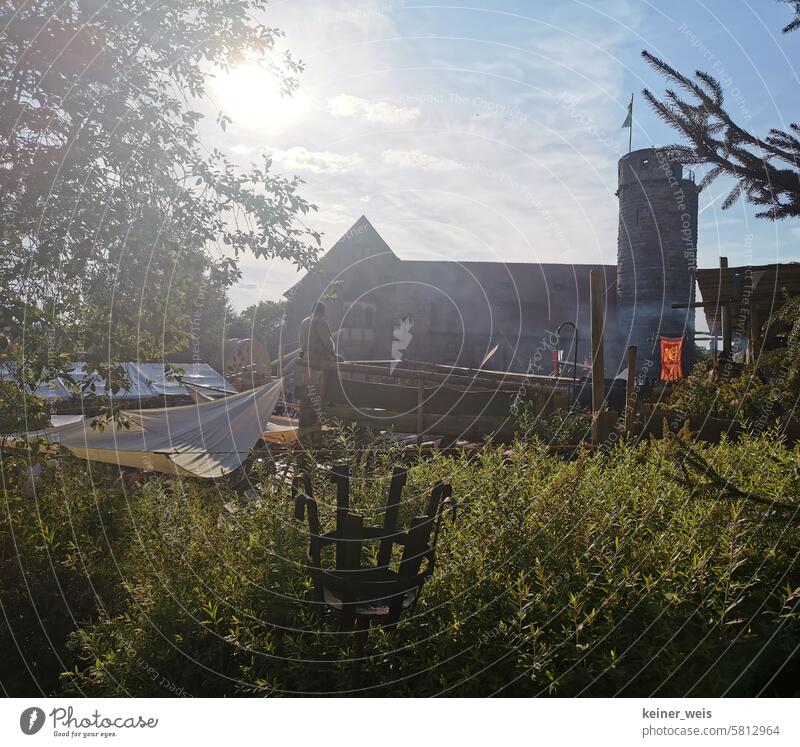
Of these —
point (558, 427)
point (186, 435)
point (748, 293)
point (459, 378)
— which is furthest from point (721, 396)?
point (186, 435)

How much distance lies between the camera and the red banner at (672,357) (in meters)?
17.3

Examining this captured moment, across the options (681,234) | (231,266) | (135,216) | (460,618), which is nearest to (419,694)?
(460,618)

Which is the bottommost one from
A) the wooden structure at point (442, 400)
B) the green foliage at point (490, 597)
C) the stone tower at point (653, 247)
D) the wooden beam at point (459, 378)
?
the green foliage at point (490, 597)

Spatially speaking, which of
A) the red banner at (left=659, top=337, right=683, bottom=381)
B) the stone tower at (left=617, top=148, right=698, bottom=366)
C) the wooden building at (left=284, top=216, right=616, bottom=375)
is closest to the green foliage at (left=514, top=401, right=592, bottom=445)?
the red banner at (left=659, top=337, right=683, bottom=381)

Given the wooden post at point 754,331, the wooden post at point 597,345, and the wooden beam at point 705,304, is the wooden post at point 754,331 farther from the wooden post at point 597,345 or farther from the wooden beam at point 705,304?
the wooden post at point 597,345

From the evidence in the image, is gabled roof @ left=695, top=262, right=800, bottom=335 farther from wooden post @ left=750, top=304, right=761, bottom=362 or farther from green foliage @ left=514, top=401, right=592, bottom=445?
green foliage @ left=514, top=401, right=592, bottom=445

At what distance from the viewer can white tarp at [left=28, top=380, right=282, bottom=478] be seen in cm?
963

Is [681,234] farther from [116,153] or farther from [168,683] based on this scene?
[168,683]

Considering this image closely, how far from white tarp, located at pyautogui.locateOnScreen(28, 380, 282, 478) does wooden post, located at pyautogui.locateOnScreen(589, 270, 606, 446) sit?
4914 millimetres

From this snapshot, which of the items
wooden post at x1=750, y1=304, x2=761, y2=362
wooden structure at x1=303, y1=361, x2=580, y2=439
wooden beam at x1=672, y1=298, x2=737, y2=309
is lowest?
wooden structure at x1=303, y1=361, x2=580, y2=439

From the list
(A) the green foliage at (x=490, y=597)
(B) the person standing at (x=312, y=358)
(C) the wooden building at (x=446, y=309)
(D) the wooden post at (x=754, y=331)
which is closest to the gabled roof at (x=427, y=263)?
(C) the wooden building at (x=446, y=309)

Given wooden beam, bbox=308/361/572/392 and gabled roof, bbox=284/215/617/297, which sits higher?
gabled roof, bbox=284/215/617/297

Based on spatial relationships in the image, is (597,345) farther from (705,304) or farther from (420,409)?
(705,304)

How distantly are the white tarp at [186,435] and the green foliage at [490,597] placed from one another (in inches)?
164
